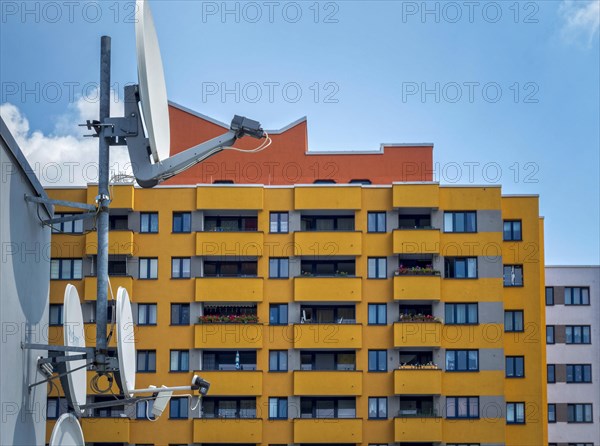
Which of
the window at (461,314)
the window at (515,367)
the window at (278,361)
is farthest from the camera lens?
the window at (515,367)

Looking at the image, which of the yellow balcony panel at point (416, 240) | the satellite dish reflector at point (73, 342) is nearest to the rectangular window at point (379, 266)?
the yellow balcony panel at point (416, 240)

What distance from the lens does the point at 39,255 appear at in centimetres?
2312

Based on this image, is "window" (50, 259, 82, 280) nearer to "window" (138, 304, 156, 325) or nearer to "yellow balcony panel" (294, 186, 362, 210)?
"window" (138, 304, 156, 325)

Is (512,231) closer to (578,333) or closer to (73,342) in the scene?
(578,333)

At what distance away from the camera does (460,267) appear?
7075cm

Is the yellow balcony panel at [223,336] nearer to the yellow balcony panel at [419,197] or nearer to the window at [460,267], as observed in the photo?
the yellow balcony panel at [419,197]

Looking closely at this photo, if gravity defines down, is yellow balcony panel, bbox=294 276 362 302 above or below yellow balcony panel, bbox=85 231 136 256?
below

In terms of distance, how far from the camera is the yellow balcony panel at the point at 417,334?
6881 cm

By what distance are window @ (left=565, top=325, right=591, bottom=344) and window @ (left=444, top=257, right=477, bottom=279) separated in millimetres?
28236

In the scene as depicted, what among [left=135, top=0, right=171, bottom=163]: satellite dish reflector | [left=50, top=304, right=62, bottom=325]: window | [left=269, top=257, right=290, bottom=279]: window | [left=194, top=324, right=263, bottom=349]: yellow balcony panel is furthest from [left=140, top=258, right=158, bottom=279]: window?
[left=135, top=0, right=171, bottom=163]: satellite dish reflector

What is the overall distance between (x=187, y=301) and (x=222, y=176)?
874 cm

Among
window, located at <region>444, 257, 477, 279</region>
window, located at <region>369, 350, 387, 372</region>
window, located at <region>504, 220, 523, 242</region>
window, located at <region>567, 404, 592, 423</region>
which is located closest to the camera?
window, located at <region>369, 350, 387, 372</region>

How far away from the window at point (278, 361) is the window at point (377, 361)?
5325mm

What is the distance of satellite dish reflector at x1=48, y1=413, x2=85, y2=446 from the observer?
856 inches
